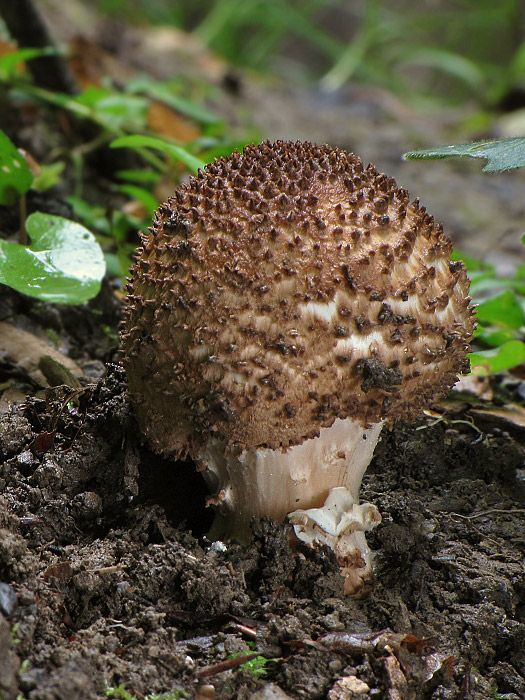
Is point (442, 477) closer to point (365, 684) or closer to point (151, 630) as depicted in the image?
point (365, 684)

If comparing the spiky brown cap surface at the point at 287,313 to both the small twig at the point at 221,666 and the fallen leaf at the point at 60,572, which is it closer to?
the fallen leaf at the point at 60,572

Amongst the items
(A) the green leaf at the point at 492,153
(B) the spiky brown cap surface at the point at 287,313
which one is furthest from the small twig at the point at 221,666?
(A) the green leaf at the point at 492,153

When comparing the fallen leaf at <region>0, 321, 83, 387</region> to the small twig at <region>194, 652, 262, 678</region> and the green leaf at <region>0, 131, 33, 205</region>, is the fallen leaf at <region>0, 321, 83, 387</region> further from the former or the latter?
the small twig at <region>194, 652, 262, 678</region>

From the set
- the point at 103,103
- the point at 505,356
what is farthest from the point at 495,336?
the point at 103,103

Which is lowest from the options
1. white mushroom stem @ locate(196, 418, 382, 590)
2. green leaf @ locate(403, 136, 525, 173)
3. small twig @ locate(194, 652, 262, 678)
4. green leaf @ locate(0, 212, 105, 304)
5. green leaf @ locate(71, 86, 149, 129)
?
small twig @ locate(194, 652, 262, 678)

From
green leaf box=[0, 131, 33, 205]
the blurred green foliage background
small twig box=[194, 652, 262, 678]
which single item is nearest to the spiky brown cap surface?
small twig box=[194, 652, 262, 678]

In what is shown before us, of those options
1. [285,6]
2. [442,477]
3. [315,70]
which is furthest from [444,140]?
[442,477]
